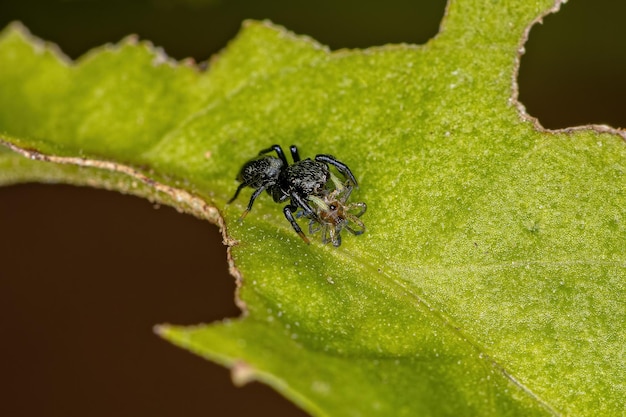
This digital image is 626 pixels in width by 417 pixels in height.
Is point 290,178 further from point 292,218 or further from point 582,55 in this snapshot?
point 582,55

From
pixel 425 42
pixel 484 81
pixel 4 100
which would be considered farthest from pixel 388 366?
pixel 4 100

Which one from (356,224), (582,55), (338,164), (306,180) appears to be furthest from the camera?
(582,55)

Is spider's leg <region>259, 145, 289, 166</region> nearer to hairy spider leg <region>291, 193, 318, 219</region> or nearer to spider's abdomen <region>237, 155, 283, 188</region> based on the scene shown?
spider's abdomen <region>237, 155, 283, 188</region>

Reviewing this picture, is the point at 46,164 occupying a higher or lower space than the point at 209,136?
lower

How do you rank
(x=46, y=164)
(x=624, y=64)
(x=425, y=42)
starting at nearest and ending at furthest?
(x=425, y=42) < (x=46, y=164) < (x=624, y=64)

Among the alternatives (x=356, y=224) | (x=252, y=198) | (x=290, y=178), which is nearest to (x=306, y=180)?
(x=290, y=178)

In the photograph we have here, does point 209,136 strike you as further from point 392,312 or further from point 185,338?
point 185,338

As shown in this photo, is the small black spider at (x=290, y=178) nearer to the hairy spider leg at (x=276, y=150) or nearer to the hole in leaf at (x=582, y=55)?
the hairy spider leg at (x=276, y=150)
